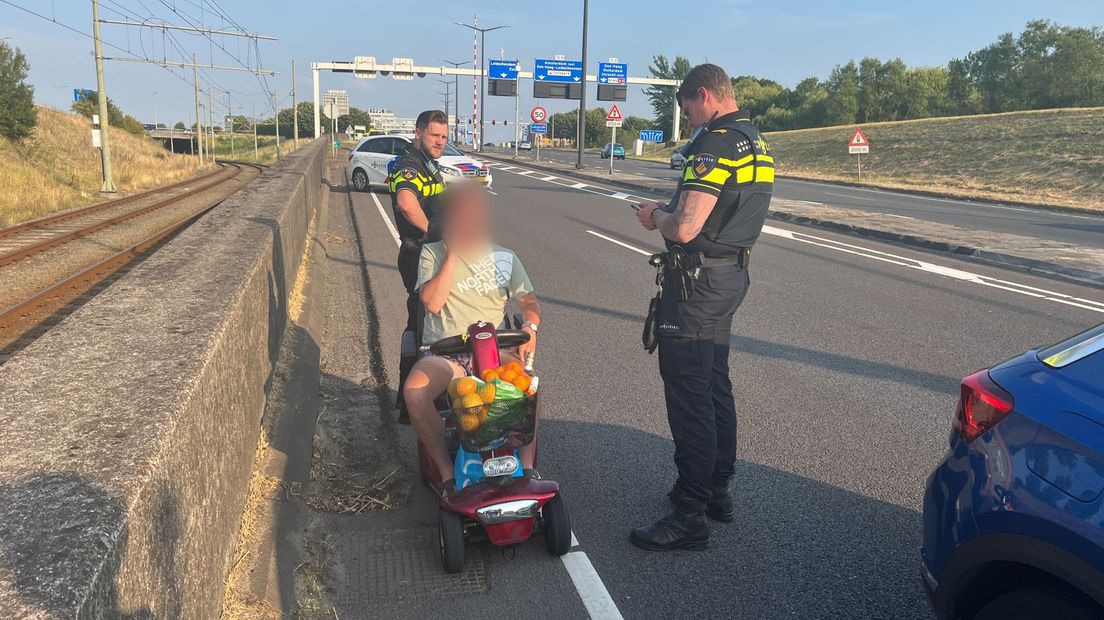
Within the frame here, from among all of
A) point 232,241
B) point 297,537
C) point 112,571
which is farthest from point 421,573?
point 232,241

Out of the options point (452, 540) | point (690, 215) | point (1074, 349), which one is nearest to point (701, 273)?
point (690, 215)

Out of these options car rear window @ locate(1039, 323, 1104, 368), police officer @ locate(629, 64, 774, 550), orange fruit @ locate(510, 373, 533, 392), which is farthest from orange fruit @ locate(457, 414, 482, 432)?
car rear window @ locate(1039, 323, 1104, 368)

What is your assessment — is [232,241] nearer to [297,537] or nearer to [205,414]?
[297,537]

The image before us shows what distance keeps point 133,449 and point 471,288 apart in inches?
86.3

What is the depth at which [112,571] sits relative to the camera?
1603mm

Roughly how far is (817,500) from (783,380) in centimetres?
216

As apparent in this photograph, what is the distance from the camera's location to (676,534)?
145 inches

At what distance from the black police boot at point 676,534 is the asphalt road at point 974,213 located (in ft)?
46.6

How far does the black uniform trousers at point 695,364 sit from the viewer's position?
→ 12.0 feet

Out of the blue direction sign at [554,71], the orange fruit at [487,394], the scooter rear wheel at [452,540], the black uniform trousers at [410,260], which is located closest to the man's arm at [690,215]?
the orange fruit at [487,394]

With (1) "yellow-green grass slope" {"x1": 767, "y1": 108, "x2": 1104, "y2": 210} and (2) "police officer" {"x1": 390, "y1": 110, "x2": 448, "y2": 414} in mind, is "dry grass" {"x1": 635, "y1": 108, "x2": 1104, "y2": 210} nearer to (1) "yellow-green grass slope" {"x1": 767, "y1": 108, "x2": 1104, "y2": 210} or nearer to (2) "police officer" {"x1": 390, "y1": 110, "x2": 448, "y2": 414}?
(1) "yellow-green grass slope" {"x1": 767, "y1": 108, "x2": 1104, "y2": 210}

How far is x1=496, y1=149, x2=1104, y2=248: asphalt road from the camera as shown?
1658 cm

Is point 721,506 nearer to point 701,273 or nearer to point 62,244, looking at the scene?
point 701,273

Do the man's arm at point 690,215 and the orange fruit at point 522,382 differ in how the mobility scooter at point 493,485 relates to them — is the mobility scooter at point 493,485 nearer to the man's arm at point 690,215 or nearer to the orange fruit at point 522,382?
the orange fruit at point 522,382
